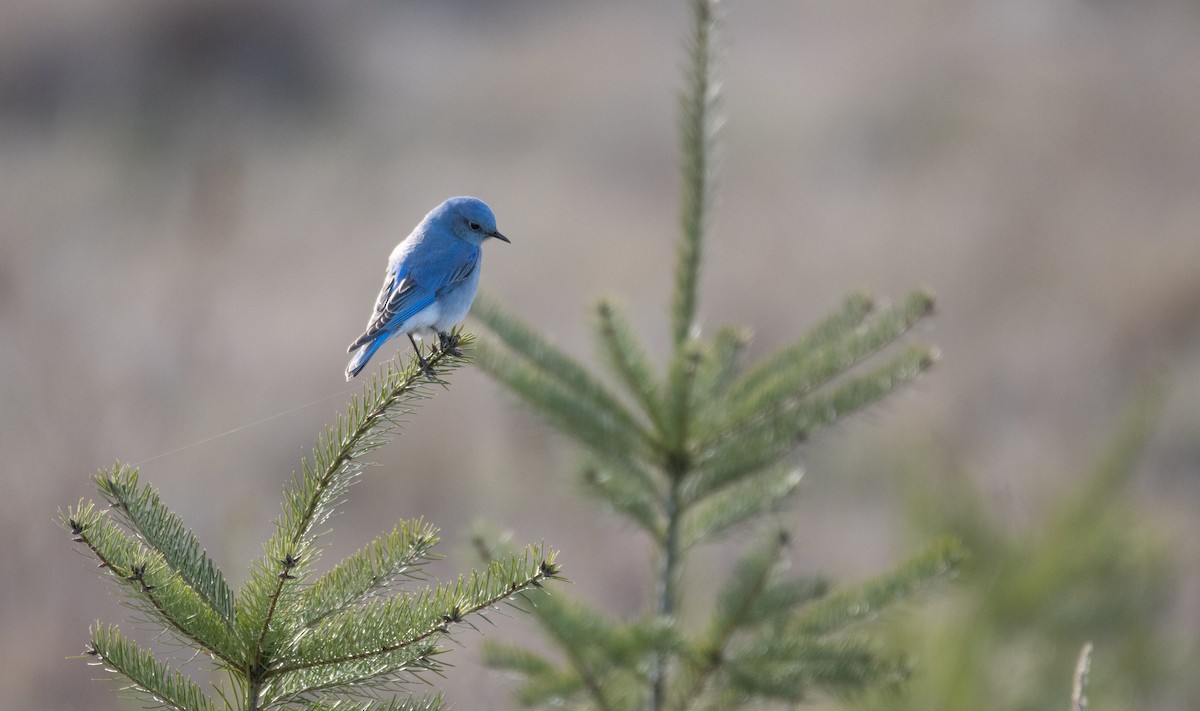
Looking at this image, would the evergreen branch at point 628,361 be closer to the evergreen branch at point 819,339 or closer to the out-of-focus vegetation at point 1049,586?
the evergreen branch at point 819,339

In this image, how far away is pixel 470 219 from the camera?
3113mm

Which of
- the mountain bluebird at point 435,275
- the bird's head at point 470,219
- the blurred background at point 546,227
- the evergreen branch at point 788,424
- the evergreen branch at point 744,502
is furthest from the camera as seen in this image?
the blurred background at point 546,227

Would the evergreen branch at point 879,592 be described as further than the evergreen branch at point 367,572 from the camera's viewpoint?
Yes

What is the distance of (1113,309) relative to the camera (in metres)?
15.4

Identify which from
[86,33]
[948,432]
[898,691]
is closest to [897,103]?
[948,432]

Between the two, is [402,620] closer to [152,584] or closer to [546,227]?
[152,584]

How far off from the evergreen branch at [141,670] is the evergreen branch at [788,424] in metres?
1.37

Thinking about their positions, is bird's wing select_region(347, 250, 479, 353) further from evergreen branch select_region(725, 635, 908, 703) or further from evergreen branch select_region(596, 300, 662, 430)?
evergreen branch select_region(725, 635, 908, 703)

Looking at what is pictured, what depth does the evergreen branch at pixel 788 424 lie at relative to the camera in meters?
2.45

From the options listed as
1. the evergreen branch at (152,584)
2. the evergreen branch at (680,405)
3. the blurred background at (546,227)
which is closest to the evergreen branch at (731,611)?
the evergreen branch at (680,405)

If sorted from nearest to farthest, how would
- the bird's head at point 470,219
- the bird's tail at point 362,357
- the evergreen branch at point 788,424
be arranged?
the bird's tail at point 362,357, the evergreen branch at point 788,424, the bird's head at point 470,219

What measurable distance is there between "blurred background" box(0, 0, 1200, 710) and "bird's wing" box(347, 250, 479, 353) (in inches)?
168

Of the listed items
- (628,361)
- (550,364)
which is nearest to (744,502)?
(628,361)

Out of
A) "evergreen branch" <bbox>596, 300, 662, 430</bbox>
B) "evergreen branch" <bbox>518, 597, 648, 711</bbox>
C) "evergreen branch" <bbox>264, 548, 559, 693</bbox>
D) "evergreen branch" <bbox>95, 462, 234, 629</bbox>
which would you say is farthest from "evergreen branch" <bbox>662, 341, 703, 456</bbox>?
"evergreen branch" <bbox>95, 462, 234, 629</bbox>
